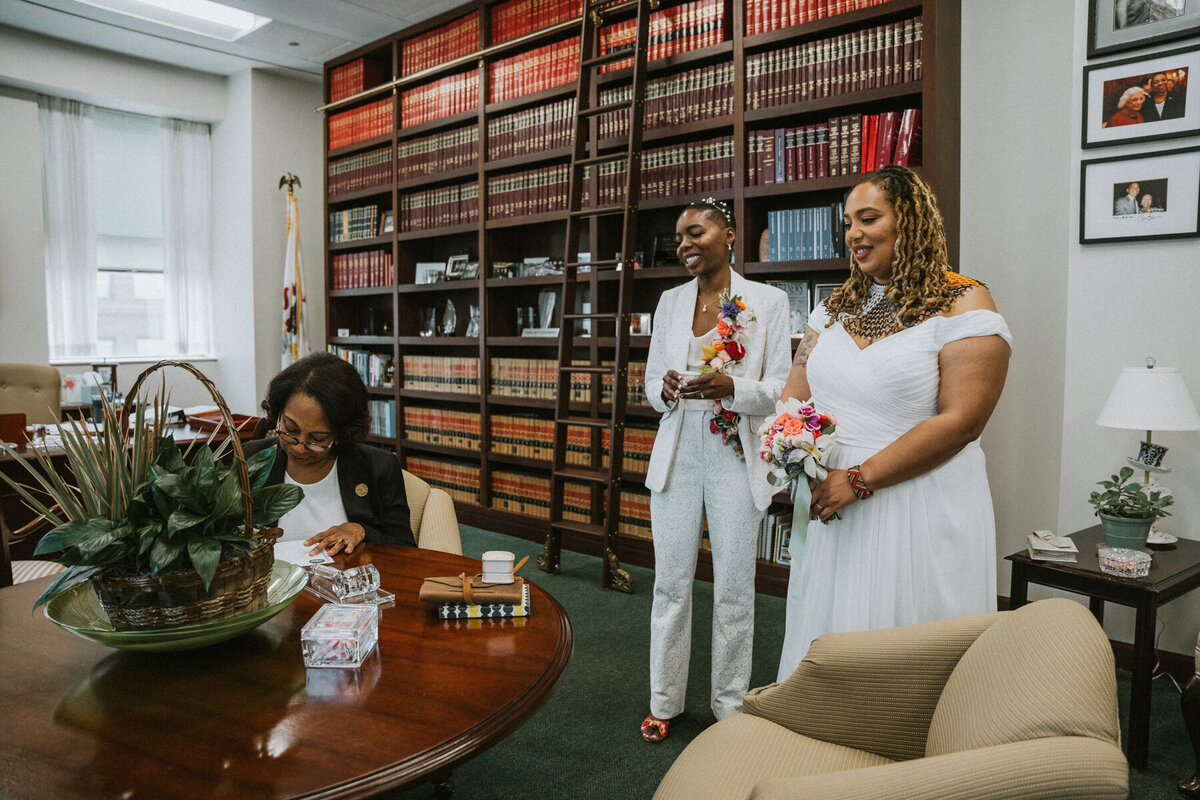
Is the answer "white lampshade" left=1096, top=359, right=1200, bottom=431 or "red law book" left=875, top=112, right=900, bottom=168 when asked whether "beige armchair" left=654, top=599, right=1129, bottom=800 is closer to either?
"white lampshade" left=1096, top=359, right=1200, bottom=431

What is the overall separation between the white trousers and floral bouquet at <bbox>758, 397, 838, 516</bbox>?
0.44 metres

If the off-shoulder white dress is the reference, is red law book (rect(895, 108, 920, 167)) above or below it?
above

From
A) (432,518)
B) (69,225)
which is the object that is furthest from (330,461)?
(69,225)

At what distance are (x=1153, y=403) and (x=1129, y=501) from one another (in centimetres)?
31

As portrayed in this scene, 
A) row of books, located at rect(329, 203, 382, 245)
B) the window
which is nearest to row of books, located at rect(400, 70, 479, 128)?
row of books, located at rect(329, 203, 382, 245)

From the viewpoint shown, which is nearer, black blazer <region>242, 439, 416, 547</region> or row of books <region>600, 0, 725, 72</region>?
black blazer <region>242, 439, 416, 547</region>

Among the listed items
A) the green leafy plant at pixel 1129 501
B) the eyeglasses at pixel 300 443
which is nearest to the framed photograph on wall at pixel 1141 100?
the green leafy plant at pixel 1129 501

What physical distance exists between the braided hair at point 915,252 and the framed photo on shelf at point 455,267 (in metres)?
3.51

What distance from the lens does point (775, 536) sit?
355cm

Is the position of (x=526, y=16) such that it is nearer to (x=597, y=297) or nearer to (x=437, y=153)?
(x=437, y=153)

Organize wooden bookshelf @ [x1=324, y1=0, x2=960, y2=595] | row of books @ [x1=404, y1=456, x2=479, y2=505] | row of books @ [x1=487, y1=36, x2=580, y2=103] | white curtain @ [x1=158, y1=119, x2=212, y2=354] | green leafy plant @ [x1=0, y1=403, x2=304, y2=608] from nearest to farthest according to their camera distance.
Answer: green leafy plant @ [x1=0, y1=403, x2=304, y2=608] < wooden bookshelf @ [x1=324, y1=0, x2=960, y2=595] < row of books @ [x1=487, y1=36, x2=580, y2=103] < row of books @ [x1=404, y1=456, x2=479, y2=505] < white curtain @ [x1=158, y1=119, x2=212, y2=354]

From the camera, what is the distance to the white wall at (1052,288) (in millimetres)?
2600

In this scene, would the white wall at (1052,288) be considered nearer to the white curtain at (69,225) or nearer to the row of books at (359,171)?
the row of books at (359,171)

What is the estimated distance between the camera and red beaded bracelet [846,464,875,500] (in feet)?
5.46
